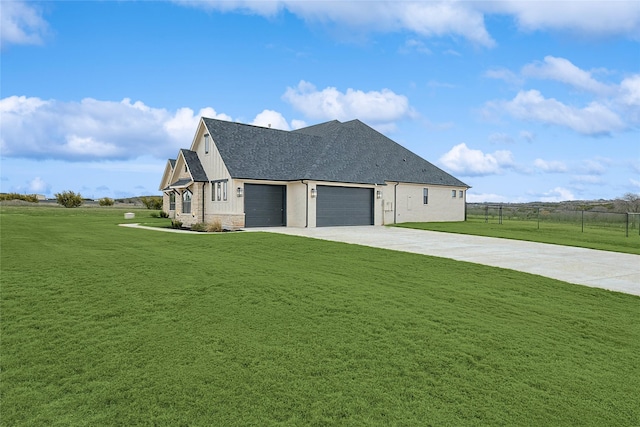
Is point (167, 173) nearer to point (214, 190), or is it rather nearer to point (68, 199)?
point (214, 190)

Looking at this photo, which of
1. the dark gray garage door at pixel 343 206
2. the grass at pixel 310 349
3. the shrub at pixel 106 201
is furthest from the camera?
the shrub at pixel 106 201

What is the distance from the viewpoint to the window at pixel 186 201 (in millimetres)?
28952

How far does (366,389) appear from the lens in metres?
4.08

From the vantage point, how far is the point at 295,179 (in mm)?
25766

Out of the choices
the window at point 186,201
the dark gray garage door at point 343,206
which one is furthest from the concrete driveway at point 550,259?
the window at point 186,201

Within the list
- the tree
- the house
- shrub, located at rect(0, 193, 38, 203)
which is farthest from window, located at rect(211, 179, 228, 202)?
shrub, located at rect(0, 193, 38, 203)

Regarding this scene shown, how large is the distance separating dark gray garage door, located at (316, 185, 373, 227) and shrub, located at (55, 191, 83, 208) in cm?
4649

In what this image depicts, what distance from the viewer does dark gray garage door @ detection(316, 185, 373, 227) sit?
2617 centimetres

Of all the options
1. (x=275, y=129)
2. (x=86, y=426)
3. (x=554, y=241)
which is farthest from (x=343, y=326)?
(x=275, y=129)

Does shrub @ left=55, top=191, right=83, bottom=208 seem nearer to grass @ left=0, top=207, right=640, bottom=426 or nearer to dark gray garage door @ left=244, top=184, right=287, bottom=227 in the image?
dark gray garage door @ left=244, top=184, right=287, bottom=227

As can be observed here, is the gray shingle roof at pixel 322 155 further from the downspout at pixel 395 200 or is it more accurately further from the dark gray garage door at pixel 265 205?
the dark gray garage door at pixel 265 205

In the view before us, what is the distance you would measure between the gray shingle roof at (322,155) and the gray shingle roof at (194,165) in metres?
2.76

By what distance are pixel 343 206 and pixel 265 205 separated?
195 inches

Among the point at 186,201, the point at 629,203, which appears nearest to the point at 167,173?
the point at 186,201
